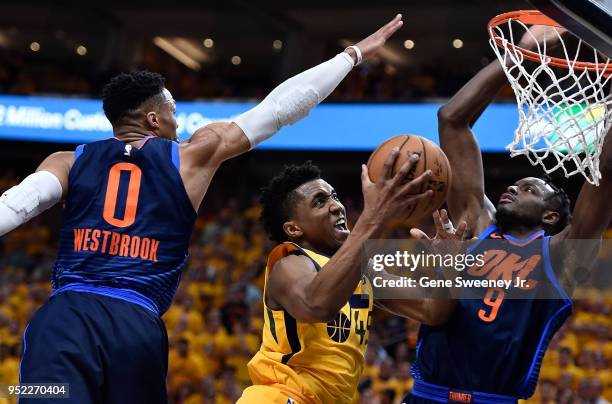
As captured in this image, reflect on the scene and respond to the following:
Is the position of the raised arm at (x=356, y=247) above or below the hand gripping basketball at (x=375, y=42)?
below

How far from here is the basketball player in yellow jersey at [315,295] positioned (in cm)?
299

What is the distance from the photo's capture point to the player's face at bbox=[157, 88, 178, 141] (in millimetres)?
3469

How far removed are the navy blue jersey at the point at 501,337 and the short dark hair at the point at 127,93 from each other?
1.58 m

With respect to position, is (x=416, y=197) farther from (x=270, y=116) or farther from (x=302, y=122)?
(x=302, y=122)

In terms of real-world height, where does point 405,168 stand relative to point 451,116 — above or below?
below

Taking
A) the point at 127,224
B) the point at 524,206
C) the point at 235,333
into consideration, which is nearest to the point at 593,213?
the point at 524,206

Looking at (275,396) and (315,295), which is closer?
(315,295)

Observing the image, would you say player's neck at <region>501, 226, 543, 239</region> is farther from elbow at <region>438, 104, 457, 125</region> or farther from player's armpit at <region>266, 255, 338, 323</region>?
player's armpit at <region>266, 255, 338, 323</region>

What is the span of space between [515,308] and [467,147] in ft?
2.75

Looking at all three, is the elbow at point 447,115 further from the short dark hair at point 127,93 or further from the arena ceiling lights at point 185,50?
the arena ceiling lights at point 185,50

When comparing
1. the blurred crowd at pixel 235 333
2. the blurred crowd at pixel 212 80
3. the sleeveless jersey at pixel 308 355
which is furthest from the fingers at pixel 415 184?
the blurred crowd at pixel 212 80

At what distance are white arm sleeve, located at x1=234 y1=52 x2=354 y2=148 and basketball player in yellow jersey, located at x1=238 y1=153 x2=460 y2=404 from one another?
0.46m

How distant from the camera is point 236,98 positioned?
15.9 m

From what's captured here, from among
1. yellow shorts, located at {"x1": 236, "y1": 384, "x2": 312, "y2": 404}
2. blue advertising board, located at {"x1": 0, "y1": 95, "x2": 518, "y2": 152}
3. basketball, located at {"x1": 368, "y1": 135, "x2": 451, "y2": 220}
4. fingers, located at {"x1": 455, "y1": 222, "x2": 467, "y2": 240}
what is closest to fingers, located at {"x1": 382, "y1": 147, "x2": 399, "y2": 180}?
basketball, located at {"x1": 368, "y1": 135, "x2": 451, "y2": 220}
